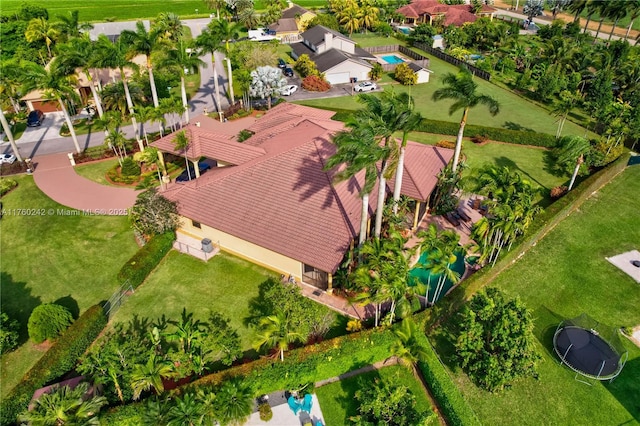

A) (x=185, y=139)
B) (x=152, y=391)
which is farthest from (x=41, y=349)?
(x=185, y=139)

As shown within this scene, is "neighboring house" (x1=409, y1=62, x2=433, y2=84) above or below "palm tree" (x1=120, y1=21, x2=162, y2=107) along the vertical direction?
below

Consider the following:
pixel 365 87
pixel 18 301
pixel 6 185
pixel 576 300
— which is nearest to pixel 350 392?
pixel 576 300

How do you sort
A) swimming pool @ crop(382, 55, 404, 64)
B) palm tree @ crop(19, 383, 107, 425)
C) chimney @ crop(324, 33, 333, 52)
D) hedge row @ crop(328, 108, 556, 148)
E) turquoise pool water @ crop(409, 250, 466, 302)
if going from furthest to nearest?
swimming pool @ crop(382, 55, 404, 64) → chimney @ crop(324, 33, 333, 52) → hedge row @ crop(328, 108, 556, 148) → turquoise pool water @ crop(409, 250, 466, 302) → palm tree @ crop(19, 383, 107, 425)

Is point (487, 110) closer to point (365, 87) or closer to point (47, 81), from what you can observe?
point (365, 87)

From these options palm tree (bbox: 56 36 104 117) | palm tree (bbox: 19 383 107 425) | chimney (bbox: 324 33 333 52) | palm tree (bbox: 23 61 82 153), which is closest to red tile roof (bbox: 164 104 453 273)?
palm tree (bbox: 19 383 107 425)

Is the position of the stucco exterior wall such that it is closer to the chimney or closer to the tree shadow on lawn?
the tree shadow on lawn

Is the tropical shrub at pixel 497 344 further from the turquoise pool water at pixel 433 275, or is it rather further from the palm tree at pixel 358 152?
the palm tree at pixel 358 152

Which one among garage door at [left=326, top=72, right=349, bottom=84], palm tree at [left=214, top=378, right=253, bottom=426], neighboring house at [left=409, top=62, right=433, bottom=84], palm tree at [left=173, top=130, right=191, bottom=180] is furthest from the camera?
neighboring house at [left=409, top=62, right=433, bottom=84]
